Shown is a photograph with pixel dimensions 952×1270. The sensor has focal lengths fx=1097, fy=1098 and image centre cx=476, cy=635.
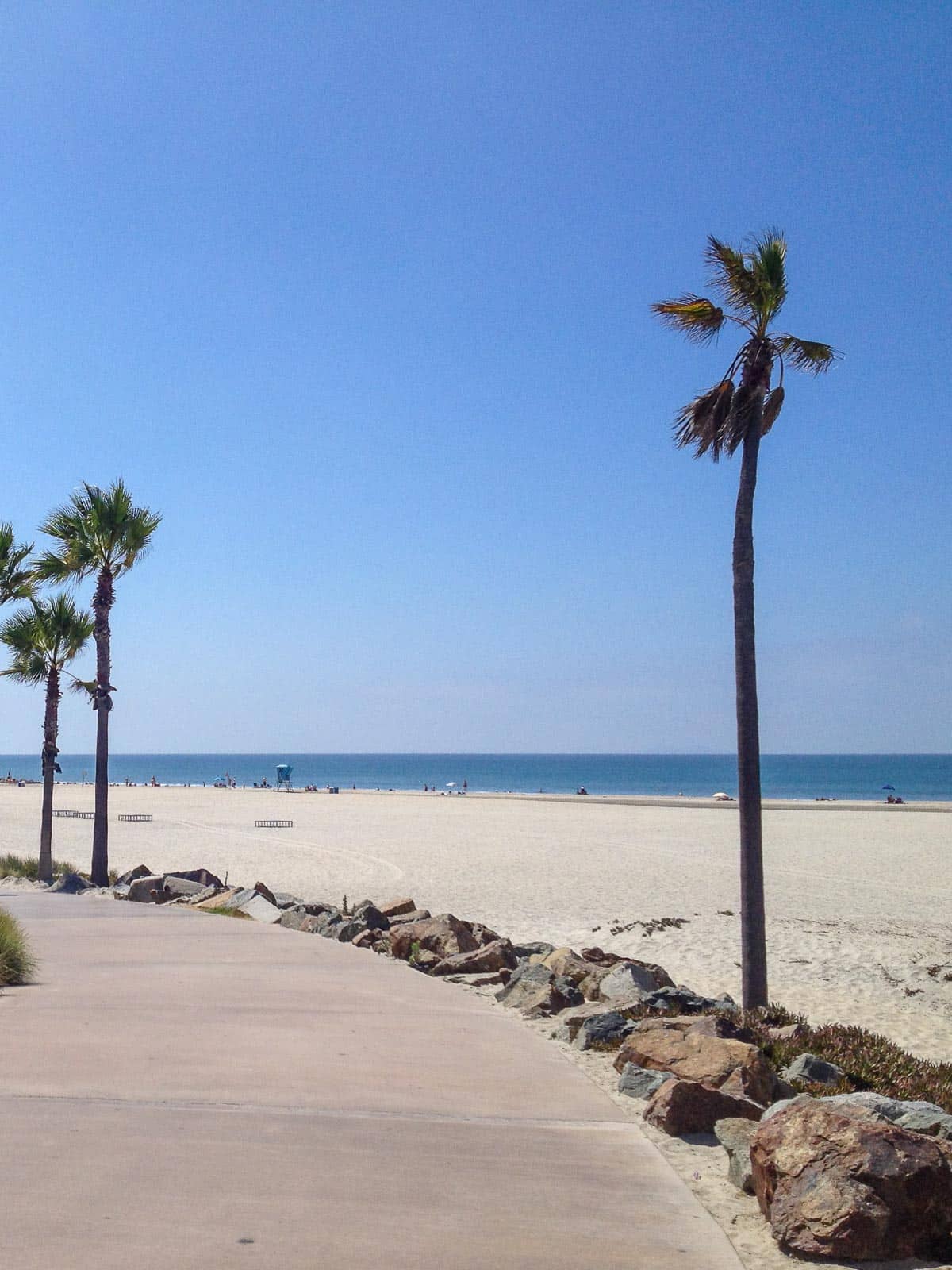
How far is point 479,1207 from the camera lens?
4.45 m

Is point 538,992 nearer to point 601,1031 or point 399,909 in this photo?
point 601,1031

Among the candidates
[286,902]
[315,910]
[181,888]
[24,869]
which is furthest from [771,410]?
[24,869]

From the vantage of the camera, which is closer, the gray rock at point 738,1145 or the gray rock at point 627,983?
the gray rock at point 738,1145

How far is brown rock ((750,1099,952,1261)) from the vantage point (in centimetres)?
425

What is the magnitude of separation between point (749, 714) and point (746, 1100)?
4573 mm

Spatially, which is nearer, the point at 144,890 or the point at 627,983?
the point at 627,983

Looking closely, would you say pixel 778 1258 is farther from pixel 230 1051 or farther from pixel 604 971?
pixel 604 971

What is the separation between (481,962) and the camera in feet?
35.6

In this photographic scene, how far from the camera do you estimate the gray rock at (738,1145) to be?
16.3 feet

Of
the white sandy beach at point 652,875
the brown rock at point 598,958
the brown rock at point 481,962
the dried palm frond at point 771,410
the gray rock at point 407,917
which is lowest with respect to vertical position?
the white sandy beach at point 652,875

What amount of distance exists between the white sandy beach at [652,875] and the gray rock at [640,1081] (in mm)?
4310

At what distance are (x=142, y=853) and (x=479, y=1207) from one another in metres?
27.5

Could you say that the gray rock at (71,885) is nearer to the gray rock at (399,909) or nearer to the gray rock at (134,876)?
the gray rock at (134,876)

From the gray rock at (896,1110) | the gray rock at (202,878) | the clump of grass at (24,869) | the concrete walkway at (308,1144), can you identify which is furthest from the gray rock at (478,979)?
the clump of grass at (24,869)
